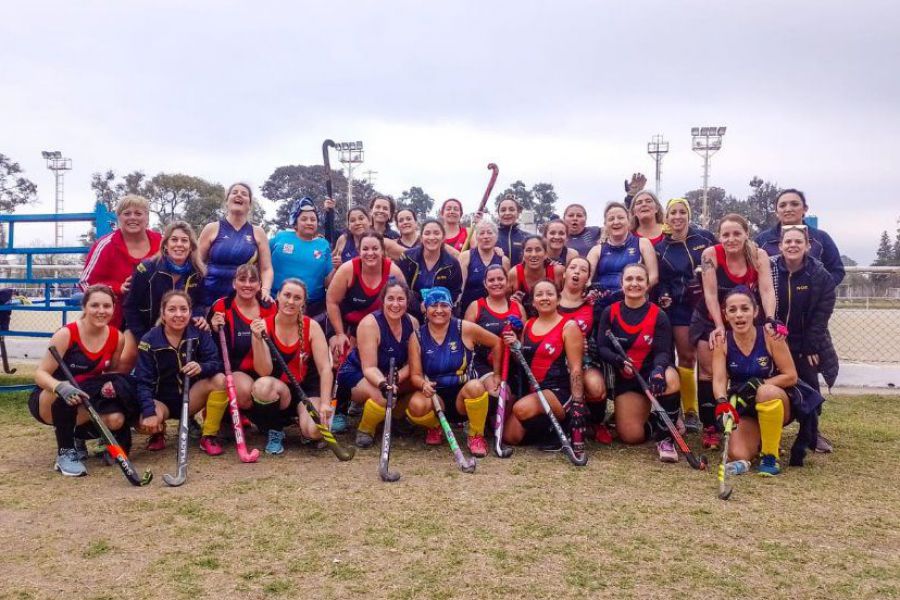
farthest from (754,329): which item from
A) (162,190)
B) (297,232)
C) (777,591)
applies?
(162,190)

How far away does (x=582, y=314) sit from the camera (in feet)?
16.3

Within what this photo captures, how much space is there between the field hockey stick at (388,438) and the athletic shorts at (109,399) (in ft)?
5.49

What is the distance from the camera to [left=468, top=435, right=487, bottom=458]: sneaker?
4.53 metres

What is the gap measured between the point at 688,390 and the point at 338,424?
2.78 m

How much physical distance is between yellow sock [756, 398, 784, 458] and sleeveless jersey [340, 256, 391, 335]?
2.83 m

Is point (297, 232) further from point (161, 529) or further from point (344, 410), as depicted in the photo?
point (161, 529)

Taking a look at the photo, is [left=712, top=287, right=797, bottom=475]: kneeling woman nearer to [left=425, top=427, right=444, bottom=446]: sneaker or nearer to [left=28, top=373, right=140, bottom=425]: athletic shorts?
[left=425, top=427, right=444, bottom=446]: sneaker

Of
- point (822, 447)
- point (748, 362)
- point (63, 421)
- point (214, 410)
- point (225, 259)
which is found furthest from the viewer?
point (225, 259)

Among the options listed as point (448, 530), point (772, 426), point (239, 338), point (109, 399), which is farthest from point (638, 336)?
point (109, 399)

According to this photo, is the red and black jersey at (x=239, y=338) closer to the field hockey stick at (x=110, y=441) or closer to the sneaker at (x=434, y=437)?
the field hockey stick at (x=110, y=441)

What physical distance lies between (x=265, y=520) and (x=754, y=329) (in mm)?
3298

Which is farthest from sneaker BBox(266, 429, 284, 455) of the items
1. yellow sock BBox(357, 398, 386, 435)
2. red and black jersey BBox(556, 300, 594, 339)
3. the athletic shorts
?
red and black jersey BBox(556, 300, 594, 339)

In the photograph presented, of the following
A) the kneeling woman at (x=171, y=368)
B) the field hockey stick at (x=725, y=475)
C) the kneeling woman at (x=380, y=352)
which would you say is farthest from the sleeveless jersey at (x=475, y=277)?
the field hockey stick at (x=725, y=475)

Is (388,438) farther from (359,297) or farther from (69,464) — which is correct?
(69,464)
